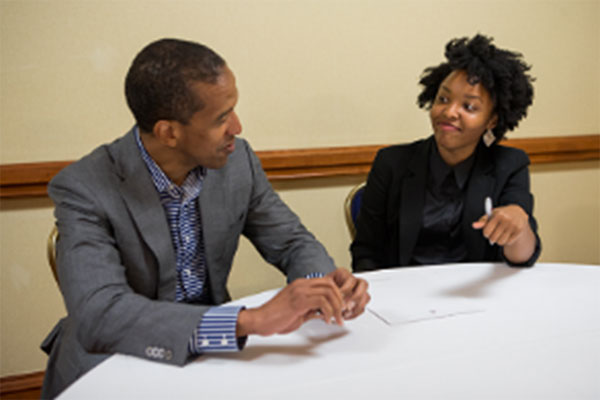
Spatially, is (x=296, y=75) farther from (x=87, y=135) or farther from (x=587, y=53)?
(x=587, y=53)

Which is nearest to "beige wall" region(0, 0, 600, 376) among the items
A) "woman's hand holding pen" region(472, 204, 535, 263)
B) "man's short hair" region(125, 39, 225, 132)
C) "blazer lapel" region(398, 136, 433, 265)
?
"blazer lapel" region(398, 136, 433, 265)

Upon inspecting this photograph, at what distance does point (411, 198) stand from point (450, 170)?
175 millimetres

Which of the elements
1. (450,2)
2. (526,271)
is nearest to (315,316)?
(526,271)

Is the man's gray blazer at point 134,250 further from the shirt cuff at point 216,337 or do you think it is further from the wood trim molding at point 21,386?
the wood trim molding at point 21,386

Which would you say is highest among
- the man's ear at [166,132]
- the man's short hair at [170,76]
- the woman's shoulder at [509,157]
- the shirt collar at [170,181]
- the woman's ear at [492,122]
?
the man's short hair at [170,76]

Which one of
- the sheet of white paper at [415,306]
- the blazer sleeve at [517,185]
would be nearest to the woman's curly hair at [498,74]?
the blazer sleeve at [517,185]

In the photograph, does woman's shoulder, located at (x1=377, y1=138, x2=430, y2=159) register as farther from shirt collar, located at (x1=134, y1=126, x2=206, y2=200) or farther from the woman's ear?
shirt collar, located at (x1=134, y1=126, x2=206, y2=200)

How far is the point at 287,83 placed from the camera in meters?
2.39

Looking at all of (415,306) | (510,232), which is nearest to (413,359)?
(415,306)

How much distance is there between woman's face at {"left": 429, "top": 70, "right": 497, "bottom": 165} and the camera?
5.70 ft

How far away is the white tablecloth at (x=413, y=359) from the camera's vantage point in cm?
83

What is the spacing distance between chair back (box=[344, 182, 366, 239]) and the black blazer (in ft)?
0.24

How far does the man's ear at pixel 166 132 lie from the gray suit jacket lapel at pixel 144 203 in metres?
0.07

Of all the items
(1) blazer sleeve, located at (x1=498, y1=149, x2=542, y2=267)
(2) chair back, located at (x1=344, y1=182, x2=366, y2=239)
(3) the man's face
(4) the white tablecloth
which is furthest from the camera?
(2) chair back, located at (x1=344, y1=182, x2=366, y2=239)
